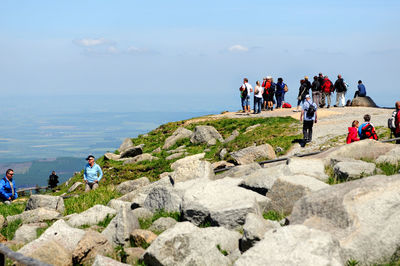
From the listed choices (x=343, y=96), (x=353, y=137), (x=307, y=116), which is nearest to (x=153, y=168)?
(x=307, y=116)

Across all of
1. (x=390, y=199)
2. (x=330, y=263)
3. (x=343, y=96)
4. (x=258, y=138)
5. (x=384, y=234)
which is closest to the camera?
(x=330, y=263)

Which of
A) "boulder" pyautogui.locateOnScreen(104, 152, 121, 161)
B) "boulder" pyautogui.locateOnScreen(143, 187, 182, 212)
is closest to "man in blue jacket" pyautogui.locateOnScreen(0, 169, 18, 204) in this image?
"boulder" pyautogui.locateOnScreen(143, 187, 182, 212)

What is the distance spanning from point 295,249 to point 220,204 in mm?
4355

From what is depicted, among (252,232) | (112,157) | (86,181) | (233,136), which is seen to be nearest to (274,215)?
(252,232)

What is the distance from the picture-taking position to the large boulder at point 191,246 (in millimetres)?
10469

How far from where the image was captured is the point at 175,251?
430 inches

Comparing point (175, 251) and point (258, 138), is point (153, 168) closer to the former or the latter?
point (258, 138)

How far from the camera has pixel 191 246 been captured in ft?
35.6

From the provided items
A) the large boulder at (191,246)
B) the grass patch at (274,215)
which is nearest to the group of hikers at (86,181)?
the grass patch at (274,215)

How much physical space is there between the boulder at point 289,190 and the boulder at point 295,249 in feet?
12.4

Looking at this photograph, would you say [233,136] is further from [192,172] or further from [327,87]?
[192,172]

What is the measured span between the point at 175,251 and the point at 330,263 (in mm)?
3541

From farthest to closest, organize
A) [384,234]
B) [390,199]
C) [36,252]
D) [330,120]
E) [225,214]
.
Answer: [330,120] < [225,214] < [36,252] < [390,199] < [384,234]

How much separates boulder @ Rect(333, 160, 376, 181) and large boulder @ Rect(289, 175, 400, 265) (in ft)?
11.0
